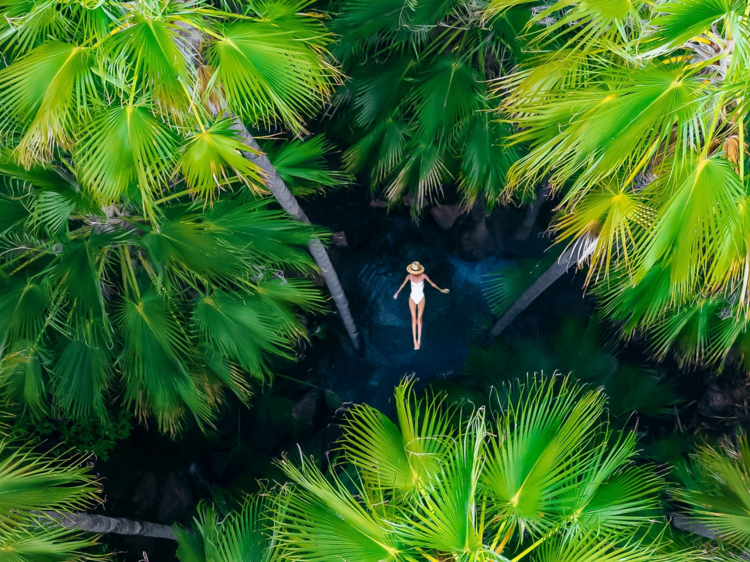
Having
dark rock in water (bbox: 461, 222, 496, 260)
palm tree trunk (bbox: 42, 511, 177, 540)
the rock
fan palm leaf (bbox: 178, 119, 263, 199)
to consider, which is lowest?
palm tree trunk (bbox: 42, 511, 177, 540)

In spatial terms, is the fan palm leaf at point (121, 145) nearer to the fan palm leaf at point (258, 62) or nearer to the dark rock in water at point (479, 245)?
the fan palm leaf at point (258, 62)

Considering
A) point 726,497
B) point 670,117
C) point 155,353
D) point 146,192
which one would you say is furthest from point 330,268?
point 726,497

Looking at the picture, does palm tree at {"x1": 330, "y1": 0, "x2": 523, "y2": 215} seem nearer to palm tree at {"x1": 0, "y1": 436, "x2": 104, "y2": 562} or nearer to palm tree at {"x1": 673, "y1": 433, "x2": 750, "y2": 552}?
palm tree at {"x1": 673, "y1": 433, "x2": 750, "y2": 552}

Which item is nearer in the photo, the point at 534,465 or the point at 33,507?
the point at 534,465

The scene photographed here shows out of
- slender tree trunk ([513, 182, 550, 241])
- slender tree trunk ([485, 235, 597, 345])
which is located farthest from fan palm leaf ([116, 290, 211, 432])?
slender tree trunk ([513, 182, 550, 241])

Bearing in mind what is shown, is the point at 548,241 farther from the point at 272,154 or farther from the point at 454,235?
the point at 272,154

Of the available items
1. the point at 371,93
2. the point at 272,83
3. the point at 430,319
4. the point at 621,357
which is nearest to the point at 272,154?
the point at 371,93

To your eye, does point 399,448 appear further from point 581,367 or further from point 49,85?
point 49,85

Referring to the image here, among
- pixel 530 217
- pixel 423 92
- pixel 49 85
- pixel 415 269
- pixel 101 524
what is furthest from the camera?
pixel 530 217
